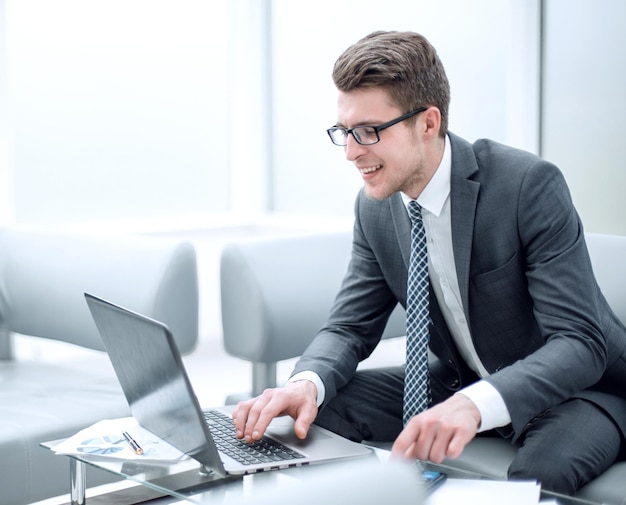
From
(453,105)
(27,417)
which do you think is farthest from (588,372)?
(453,105)

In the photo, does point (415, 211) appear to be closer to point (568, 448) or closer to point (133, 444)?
point (568, 448)

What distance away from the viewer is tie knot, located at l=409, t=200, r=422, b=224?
6.60 feet

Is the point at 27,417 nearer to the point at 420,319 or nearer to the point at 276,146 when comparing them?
the point at 420,319

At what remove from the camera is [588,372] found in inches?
69.1

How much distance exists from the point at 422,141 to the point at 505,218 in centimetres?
25

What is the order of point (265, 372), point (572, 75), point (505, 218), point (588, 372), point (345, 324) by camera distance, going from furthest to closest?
point (572, 75), point (265, 372), point (345, 324), point (505, 218), point (588, 372)

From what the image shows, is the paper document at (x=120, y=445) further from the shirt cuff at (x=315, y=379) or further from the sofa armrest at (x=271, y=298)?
the sofa armrest at (x=271, y=298)

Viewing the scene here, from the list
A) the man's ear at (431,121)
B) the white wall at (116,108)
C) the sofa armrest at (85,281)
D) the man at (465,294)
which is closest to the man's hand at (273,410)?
the man at (465,294)

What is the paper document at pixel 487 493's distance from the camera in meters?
1.28

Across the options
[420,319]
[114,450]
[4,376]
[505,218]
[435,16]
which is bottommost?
[4,376]

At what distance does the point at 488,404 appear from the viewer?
1603mm

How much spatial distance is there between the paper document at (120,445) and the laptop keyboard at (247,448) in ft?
0.30

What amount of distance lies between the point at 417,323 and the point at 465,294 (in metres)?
0.13

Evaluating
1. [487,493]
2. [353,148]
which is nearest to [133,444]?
[487,493]
